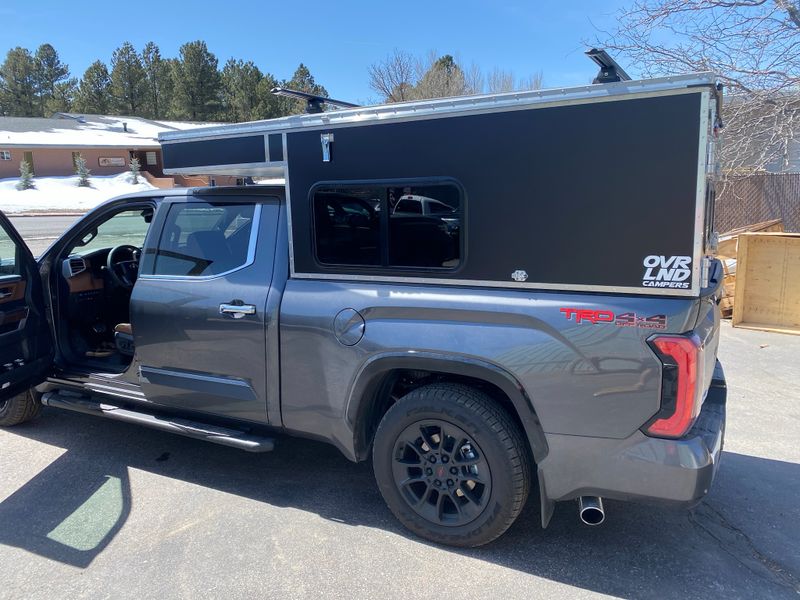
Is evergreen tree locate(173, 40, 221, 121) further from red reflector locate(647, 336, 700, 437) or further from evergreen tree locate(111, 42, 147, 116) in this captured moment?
red reflector locate(647, 336, 700, 437)

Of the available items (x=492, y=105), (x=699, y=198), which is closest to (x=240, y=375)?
(x=492, y=105)

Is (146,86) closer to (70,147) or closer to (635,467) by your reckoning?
(70,147)

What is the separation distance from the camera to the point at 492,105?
2643mm

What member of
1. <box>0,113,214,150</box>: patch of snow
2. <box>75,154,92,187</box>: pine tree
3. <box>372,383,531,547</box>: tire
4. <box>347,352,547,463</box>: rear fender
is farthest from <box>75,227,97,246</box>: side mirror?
<box>75,154,92,187</box>: pine tree

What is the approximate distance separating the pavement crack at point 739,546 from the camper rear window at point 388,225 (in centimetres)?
201

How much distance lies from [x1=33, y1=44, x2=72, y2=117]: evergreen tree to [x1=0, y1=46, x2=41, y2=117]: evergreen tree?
1.83ft

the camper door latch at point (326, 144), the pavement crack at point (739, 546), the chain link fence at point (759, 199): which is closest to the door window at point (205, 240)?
the camper door latch at point (326, 144)

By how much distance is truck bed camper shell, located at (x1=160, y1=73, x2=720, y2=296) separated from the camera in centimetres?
236

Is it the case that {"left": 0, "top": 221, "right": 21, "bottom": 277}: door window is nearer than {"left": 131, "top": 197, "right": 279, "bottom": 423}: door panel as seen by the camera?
No

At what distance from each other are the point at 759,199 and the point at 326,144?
11.3 m

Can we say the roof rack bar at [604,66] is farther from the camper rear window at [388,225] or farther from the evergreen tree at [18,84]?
the evergreen tree at [18,84]

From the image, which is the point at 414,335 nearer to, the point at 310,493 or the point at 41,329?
the point at 310,493

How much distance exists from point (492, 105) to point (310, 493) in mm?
2456

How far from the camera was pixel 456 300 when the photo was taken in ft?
9.12
